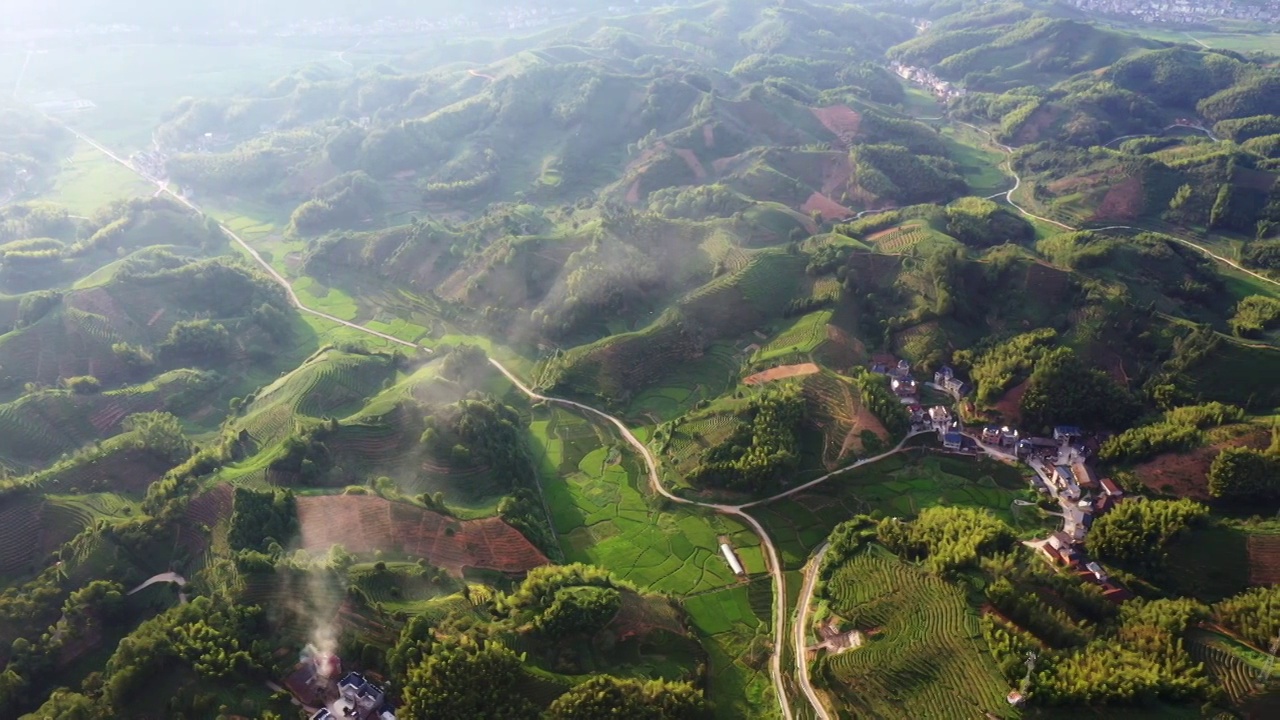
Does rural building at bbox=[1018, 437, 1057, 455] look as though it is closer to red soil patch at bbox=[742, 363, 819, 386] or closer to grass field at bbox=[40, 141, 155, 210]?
red soil patch at bbox=[742, 363, 819, 386]

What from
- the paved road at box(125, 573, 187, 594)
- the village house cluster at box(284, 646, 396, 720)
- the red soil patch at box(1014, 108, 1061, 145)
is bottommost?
the paved road at box(125, 573, 187, 594)

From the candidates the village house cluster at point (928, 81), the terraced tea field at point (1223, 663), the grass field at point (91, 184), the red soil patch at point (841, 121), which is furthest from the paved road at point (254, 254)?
the village house cluster at point (928, 81)

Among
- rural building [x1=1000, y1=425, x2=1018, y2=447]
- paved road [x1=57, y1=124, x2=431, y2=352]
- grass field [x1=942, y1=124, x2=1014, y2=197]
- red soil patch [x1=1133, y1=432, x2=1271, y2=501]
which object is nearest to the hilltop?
rural building [x1=1000, y1=425, x2=1018, y2=447]

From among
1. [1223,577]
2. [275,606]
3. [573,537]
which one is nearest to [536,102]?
[573,537]

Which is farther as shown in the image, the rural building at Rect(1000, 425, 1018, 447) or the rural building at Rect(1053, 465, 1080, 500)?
the rural building at Rect(1000, 425, 1018, 447)

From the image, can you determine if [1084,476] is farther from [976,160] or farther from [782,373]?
[976,160]

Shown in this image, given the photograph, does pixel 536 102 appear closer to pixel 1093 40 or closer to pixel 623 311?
pixel 623 311
